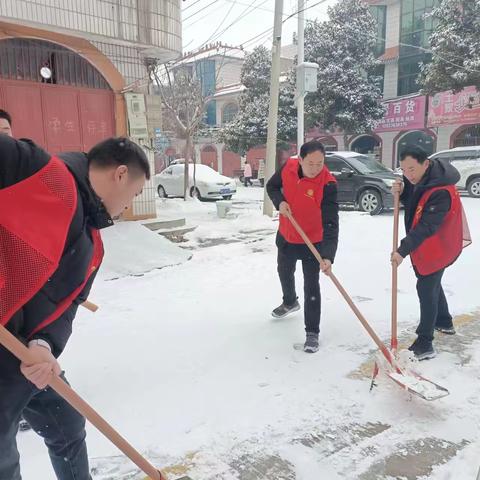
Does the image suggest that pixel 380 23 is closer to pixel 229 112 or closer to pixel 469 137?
pixel 469 137

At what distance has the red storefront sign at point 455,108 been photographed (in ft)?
60.7

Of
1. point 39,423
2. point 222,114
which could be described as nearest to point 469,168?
point 39,423

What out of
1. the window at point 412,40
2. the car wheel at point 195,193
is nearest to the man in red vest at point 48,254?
the car wheel at point 195,193

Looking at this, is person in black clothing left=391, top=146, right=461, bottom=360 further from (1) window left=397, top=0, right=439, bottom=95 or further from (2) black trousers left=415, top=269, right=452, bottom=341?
(1) window left=397, top=0, right=439, bottom=95

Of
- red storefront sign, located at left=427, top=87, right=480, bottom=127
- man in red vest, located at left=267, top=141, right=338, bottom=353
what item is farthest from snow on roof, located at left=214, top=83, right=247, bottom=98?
man in red vest, located at left=267, top=141, right=338, bottom=353

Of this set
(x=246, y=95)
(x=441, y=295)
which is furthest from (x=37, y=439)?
(x=246, y=95)

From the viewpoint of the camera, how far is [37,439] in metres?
2.59

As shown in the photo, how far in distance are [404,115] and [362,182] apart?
39.2 feet

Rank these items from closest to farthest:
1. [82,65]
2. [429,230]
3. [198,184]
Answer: [429,230] → [82,65] → [198,184]

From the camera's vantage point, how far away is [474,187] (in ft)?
43.8

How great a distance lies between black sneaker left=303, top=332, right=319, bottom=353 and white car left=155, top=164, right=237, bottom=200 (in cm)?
1251

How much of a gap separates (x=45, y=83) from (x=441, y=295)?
633 centimetres

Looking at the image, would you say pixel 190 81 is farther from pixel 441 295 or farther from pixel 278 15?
pixel 441 295

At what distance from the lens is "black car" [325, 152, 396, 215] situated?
1111 cm
